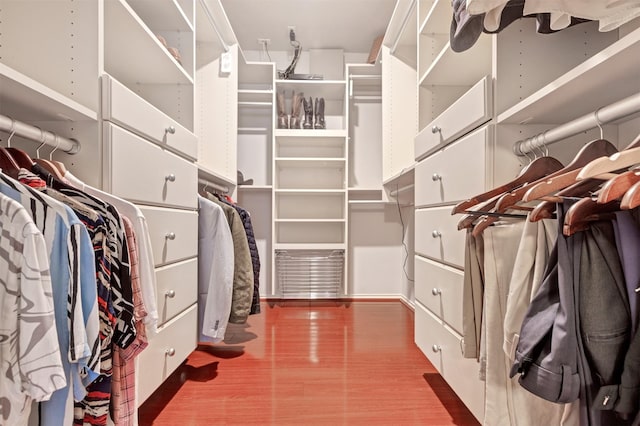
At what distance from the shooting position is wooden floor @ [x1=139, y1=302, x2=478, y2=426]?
1.29 metres

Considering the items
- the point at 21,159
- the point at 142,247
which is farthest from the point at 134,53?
the point at 142,247

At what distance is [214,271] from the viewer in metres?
1.68

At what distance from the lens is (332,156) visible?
313 centimetres

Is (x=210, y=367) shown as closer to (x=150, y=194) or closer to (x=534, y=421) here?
(x=150, y=194)

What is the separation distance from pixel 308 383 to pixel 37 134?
4.35 feet

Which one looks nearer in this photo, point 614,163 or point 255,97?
point 614,163

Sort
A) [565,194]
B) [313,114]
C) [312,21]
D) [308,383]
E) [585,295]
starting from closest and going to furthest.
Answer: [585,295], [565,194], [308,383], [312,21], [313,114]

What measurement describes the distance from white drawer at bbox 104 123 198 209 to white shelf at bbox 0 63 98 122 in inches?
3.6

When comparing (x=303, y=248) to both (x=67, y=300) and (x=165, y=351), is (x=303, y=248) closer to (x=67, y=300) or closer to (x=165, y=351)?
(x=165, y=351)

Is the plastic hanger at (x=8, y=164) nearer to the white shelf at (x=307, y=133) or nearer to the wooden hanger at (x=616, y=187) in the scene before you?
the wooden hanger at (x=616, y=187)

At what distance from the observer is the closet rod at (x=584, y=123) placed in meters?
0.70

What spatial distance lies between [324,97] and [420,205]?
189cm

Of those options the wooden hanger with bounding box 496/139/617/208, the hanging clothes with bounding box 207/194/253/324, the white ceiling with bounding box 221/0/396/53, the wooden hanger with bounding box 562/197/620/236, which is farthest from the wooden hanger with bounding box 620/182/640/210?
the white ceiling with bounding box 221/0/396/53

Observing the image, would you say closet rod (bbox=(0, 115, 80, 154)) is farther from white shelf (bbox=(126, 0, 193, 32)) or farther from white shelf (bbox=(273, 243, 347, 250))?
white shelf (bbox=(273, 243, 347, 250))
